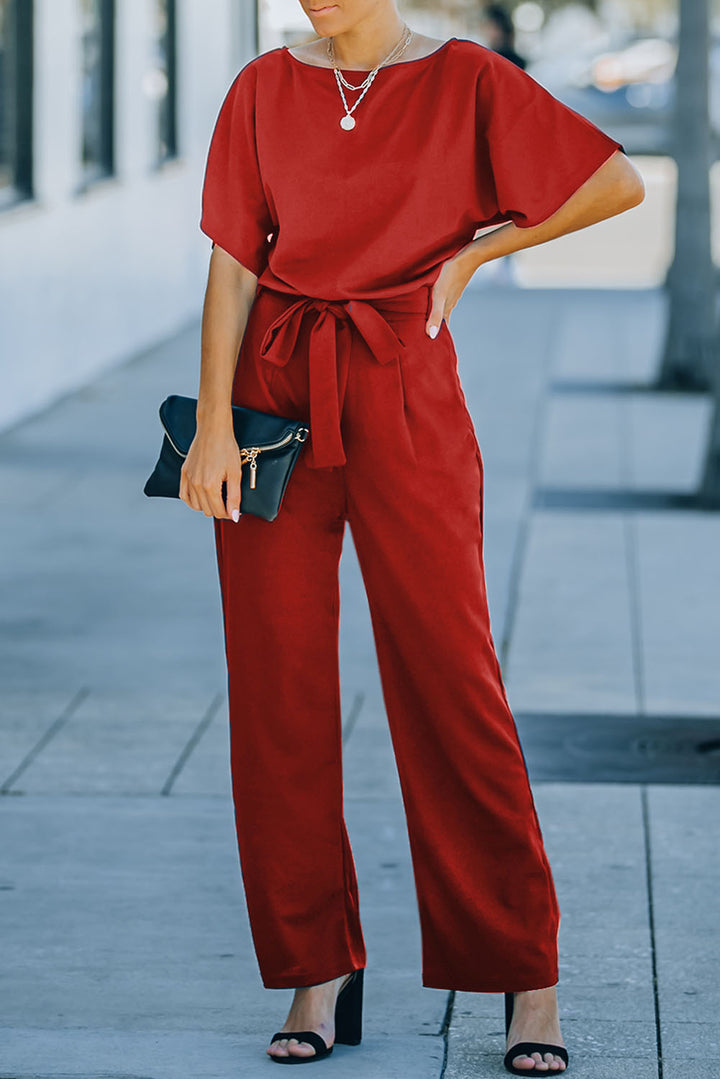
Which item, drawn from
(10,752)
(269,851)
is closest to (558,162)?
(269,851)

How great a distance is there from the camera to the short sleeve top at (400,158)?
118 inches

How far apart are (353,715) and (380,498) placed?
246 cm

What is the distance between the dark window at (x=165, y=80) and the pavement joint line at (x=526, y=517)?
443 cm

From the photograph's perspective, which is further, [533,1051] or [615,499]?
[615,499]

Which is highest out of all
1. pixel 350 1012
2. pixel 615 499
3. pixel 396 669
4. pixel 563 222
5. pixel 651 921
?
pixel 563 222

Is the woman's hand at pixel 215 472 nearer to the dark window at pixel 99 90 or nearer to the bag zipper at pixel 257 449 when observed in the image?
the bag zipper at pixel 257 449

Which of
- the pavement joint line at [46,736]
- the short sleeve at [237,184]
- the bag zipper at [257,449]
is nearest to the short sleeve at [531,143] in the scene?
the short sleeve at [237,184]

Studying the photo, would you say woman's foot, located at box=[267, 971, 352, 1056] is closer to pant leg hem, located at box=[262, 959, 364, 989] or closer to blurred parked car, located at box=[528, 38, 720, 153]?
pant leg hem, located at box=[262, 959, 364, 989]

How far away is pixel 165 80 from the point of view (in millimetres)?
16094

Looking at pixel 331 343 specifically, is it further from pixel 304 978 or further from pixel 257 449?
pixel 304 978

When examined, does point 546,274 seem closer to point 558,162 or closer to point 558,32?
point 558,162

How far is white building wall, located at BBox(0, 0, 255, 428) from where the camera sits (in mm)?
10953

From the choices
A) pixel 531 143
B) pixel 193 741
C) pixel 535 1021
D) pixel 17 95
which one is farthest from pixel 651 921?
pixel 17 95

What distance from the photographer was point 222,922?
4004 mm
